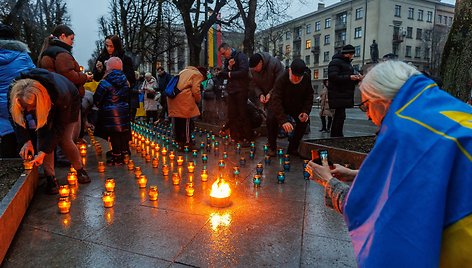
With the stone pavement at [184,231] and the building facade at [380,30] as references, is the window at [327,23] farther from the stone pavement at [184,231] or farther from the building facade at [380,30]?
the stone pavement at [184,231]

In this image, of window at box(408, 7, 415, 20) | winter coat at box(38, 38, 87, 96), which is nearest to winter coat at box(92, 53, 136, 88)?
winter coat at box(38, 38, 87, 96)

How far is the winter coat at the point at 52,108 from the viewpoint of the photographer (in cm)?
382

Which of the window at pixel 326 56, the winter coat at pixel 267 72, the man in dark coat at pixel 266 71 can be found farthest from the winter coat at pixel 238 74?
the window at pixel 326 56

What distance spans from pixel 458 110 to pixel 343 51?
→ 19.6 feet

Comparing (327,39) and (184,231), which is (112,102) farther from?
Answer: (327,39)

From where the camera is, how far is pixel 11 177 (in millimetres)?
4004

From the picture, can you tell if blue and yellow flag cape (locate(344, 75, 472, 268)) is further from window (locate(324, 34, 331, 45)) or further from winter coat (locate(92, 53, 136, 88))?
window (locate(324, 34, 331, 45))

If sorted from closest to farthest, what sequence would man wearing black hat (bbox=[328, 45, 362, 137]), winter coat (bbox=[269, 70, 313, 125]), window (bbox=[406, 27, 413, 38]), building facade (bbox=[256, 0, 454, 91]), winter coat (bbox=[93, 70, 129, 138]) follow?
winter coat (bbox=[93, 70, 129, 138]), winter coat (bbox=[269, 70, 313, 125]), man wearing black hat (bbox=[328, 45, 362, 137]), building facade (bbox=[256, 0, 454, 91]), window (bbox=[406, 27, 413, 38])

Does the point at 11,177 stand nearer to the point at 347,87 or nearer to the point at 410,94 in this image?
the point at 410,94

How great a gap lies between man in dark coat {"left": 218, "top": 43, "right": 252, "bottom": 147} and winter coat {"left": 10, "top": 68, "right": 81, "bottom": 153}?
392cm

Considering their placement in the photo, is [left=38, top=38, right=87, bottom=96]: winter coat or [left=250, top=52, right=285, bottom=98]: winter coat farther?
[left=250, top=52, right=285, bottom=98]: winter coat

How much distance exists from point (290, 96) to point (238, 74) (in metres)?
1.48

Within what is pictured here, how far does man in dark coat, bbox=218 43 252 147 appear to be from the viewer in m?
7.46

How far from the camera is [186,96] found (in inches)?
274
